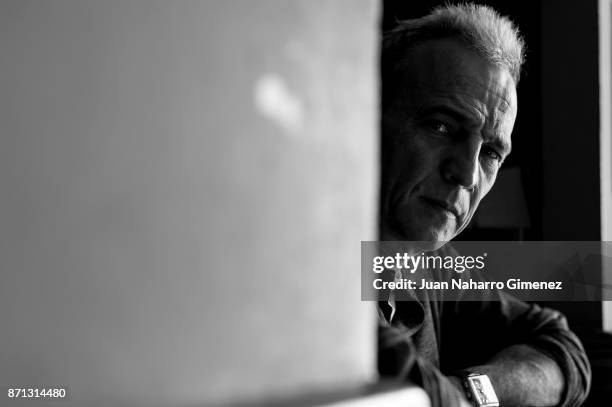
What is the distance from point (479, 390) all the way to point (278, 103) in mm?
740

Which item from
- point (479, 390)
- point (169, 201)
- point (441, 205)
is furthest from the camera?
point (441, 205)

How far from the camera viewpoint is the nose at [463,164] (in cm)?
Answer: 85

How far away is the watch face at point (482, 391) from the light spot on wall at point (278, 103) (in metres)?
0.69

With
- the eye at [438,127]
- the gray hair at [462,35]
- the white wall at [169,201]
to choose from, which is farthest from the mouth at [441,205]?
the white wall at [169,201]

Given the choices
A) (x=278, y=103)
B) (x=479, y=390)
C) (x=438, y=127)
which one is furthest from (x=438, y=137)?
(x=278, y=103)

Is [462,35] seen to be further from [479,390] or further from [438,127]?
[479,390]

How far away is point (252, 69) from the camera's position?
15 centimetres

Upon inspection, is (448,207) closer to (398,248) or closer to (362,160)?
(398,248)

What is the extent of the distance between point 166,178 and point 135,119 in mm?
18

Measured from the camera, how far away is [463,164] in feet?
2.84

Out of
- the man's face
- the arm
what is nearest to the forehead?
the man's face

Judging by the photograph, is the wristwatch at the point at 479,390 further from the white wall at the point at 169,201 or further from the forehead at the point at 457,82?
the white wall at the point at 169,201

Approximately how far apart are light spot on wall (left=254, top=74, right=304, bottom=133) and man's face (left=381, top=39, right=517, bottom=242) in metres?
0.71

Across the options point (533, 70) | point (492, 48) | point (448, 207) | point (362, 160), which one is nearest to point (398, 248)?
point (448, 207)
